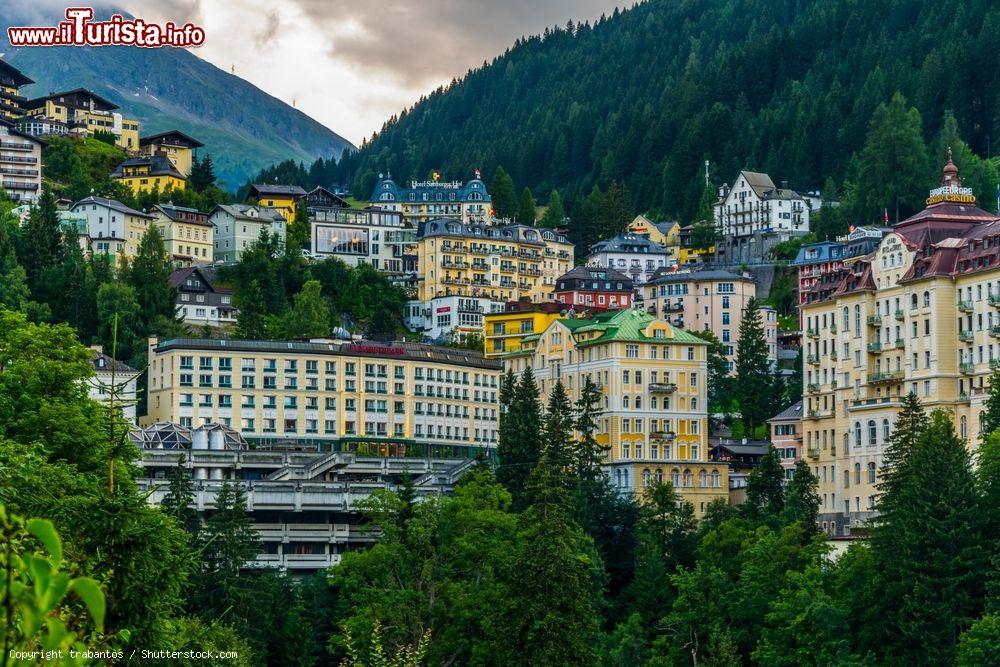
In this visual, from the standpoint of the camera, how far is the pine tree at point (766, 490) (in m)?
122

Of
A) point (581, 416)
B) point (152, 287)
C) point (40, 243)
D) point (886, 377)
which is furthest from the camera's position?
point (40, 243)

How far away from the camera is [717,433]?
171 meters

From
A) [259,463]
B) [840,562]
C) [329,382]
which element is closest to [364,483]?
[259,463]

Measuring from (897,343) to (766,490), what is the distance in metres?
15.7

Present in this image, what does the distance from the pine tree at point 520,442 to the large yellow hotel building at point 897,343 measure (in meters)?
19.6

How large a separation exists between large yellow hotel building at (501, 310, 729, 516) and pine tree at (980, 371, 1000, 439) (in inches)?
1492

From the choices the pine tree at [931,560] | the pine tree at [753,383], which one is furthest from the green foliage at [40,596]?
the pine tree at [753,383]

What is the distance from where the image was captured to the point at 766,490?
411 ft

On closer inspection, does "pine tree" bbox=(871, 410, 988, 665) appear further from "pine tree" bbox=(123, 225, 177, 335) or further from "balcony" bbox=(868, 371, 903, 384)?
"pine tree" bbox=(123, 225, 177, 335)

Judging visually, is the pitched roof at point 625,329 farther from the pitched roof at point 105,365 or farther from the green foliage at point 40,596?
the green foliage at point 40,596

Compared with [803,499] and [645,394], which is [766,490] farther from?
[645,394]

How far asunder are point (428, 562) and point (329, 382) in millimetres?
61215

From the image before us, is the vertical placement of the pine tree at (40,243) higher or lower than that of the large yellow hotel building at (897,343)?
higher

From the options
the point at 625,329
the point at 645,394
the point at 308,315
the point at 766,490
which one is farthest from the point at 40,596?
the point at 308,315
